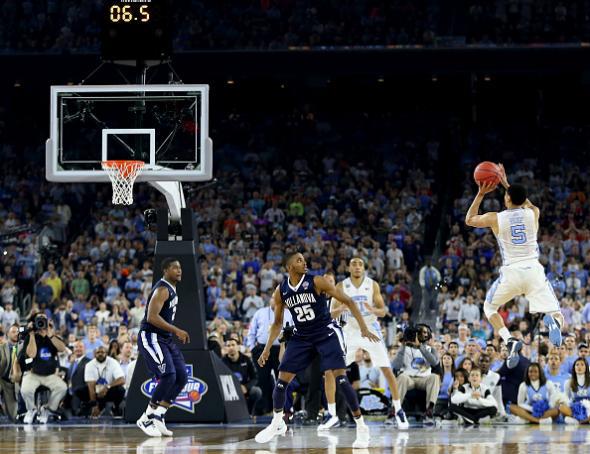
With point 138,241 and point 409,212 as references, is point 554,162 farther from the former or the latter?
point 138,241

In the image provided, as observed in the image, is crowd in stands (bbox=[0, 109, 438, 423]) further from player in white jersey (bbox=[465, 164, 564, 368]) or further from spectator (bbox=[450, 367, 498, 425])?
player in white jersey (bbox=[465, 164, 564, 368])

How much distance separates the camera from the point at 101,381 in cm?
1856

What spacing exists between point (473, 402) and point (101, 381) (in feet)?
19.3

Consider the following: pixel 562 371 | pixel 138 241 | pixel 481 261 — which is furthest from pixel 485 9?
pixel 562 371

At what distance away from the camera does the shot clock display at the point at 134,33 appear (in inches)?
623

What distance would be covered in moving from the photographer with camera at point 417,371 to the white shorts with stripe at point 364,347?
1.15 metres

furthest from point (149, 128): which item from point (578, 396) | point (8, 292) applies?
point (8, 292)

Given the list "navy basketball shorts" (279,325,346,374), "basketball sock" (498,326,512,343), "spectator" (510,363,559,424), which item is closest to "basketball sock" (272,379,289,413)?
"navy basketball shorts" (279,325,346,374)

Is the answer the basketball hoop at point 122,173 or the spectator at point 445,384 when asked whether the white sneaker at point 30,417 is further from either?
the spectator at point 445,384

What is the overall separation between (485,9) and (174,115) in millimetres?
16163

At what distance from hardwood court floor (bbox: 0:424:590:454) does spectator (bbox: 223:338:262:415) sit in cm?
225

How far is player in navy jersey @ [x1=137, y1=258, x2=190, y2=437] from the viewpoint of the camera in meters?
14.4

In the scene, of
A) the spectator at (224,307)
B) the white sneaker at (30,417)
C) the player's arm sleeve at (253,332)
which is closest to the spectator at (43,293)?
the spectator at (224,307)

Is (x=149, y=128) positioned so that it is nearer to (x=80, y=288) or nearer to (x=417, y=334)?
(x=417, y=334)
